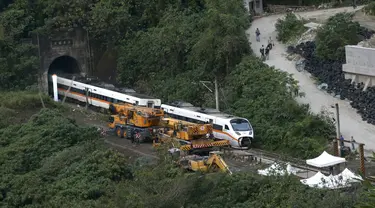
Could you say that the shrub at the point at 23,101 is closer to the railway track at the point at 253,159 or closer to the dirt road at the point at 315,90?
the railway track at the point at 253,159

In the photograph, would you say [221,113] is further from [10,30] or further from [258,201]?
[10,30]

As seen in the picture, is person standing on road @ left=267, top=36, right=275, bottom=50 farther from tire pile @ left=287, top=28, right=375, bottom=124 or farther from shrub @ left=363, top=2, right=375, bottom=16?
shrub @ left=363, top=2, right=375, bottom=16

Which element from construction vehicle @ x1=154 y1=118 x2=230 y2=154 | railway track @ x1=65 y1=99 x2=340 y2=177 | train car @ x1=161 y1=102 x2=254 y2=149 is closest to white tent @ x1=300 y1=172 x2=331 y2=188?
railway track @ x1=65 y1=99 x2=340 y2=177

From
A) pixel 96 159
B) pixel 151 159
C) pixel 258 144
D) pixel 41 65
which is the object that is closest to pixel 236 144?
pixel 258 144

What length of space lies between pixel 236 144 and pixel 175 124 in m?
3.04

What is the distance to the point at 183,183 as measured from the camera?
1200 inches

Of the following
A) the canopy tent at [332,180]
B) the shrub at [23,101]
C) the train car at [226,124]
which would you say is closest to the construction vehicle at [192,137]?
the train car at [226,124]

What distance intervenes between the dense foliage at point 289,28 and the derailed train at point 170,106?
30.1 feet

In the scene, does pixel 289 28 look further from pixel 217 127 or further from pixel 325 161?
pixel 325 161

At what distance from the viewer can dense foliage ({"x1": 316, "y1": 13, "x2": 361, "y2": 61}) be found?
46.9 m

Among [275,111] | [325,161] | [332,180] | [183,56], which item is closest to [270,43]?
[183,56]

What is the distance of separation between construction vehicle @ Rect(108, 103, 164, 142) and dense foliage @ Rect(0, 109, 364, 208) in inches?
94.6

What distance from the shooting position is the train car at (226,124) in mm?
40938

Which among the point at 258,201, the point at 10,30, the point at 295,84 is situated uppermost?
the point at 10,30
